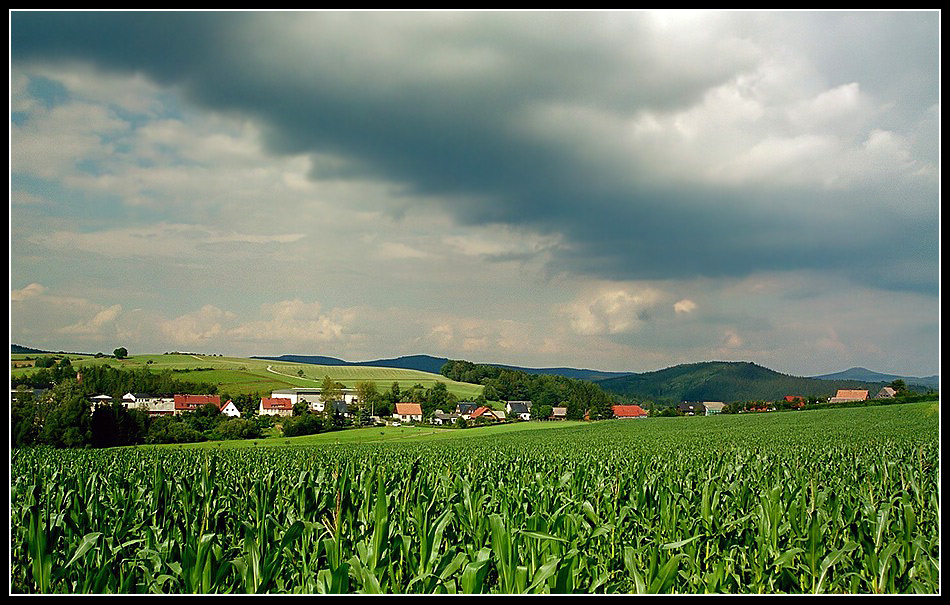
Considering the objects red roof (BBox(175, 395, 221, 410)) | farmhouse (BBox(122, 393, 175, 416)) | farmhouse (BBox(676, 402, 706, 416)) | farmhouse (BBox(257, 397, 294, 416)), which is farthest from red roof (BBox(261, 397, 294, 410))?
farmhouse (BBox(676, 402, 706, 416))

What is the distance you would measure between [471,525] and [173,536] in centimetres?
243

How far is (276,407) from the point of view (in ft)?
61.8

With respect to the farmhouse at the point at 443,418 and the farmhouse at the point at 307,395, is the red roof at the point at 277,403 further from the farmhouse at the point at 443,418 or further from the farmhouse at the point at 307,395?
the farmhouse at the point at 443,418

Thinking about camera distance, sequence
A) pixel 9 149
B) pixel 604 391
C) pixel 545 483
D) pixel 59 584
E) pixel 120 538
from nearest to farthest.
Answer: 1. pixel 9 149
2. pixel 59 584
3. pixel 120 538
4. pixel 545 483
5. pixel 604 391

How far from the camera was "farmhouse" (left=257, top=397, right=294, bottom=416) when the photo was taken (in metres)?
18.1

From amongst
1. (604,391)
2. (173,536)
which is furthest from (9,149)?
(604,391)

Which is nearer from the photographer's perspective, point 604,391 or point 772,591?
point 772,591

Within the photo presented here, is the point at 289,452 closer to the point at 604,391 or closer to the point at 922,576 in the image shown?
the point at 922,576

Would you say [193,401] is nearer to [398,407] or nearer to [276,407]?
[276,407]

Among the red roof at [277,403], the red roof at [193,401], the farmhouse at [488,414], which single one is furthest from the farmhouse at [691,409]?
the red roof at [193,401]

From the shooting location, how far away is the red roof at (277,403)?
18102mm

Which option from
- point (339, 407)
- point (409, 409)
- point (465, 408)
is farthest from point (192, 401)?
point (465, 408)

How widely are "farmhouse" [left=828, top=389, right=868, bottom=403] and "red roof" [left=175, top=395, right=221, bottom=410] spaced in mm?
30588
